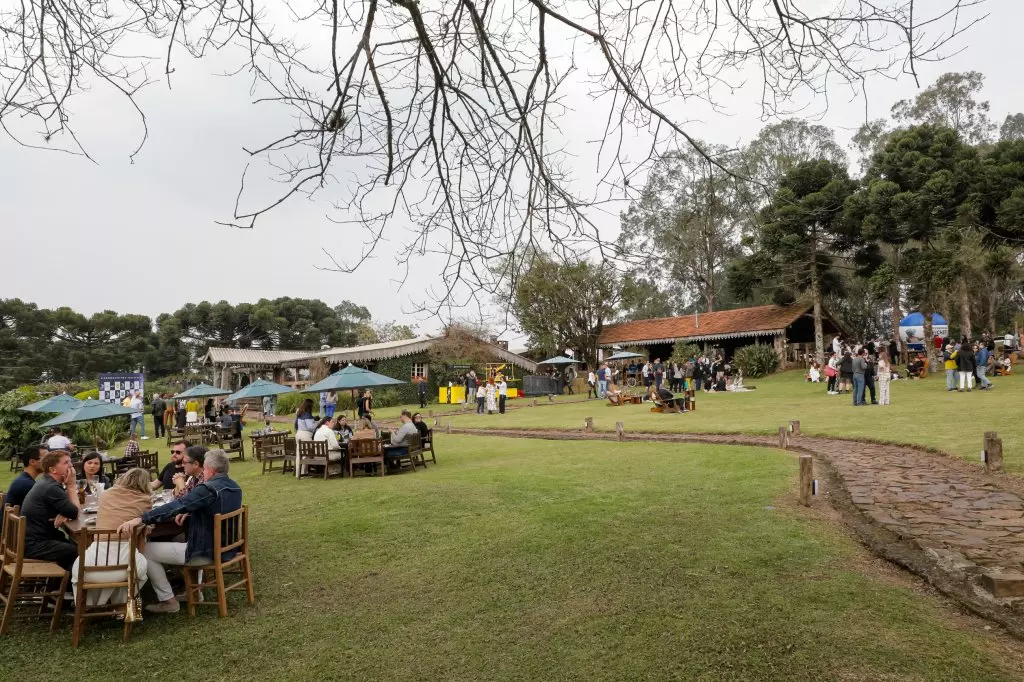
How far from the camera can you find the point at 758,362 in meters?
31.4

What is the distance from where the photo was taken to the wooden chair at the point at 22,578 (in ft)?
14.6

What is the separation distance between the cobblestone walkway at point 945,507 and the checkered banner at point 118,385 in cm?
2420

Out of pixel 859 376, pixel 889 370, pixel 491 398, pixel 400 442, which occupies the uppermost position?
pixel 889 370

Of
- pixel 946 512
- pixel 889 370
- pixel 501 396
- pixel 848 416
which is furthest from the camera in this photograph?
pixel 501 396

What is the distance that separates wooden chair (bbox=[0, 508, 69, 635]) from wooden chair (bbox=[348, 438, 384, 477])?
589 centimetres

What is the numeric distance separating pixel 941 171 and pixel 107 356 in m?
53.0

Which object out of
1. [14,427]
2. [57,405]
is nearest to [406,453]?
[57,405]

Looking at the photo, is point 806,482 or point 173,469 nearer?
point 806,482

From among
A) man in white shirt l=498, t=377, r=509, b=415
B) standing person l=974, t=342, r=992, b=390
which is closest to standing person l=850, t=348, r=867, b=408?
standing person l=974, t=342, r=992, b=390

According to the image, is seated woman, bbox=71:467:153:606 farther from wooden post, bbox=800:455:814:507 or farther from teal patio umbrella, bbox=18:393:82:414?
teal patio umbrella, bbox=18:393:82:414

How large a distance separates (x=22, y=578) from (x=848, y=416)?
15331 millimetres

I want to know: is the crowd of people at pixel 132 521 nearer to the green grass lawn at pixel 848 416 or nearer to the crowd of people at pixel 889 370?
the green grass lawn at pixel 848 416

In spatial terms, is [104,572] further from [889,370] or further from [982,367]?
[982,367]

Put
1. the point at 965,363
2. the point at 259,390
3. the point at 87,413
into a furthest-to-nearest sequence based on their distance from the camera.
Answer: the point at 259,390
the point at 965,363
the point at 87,413
